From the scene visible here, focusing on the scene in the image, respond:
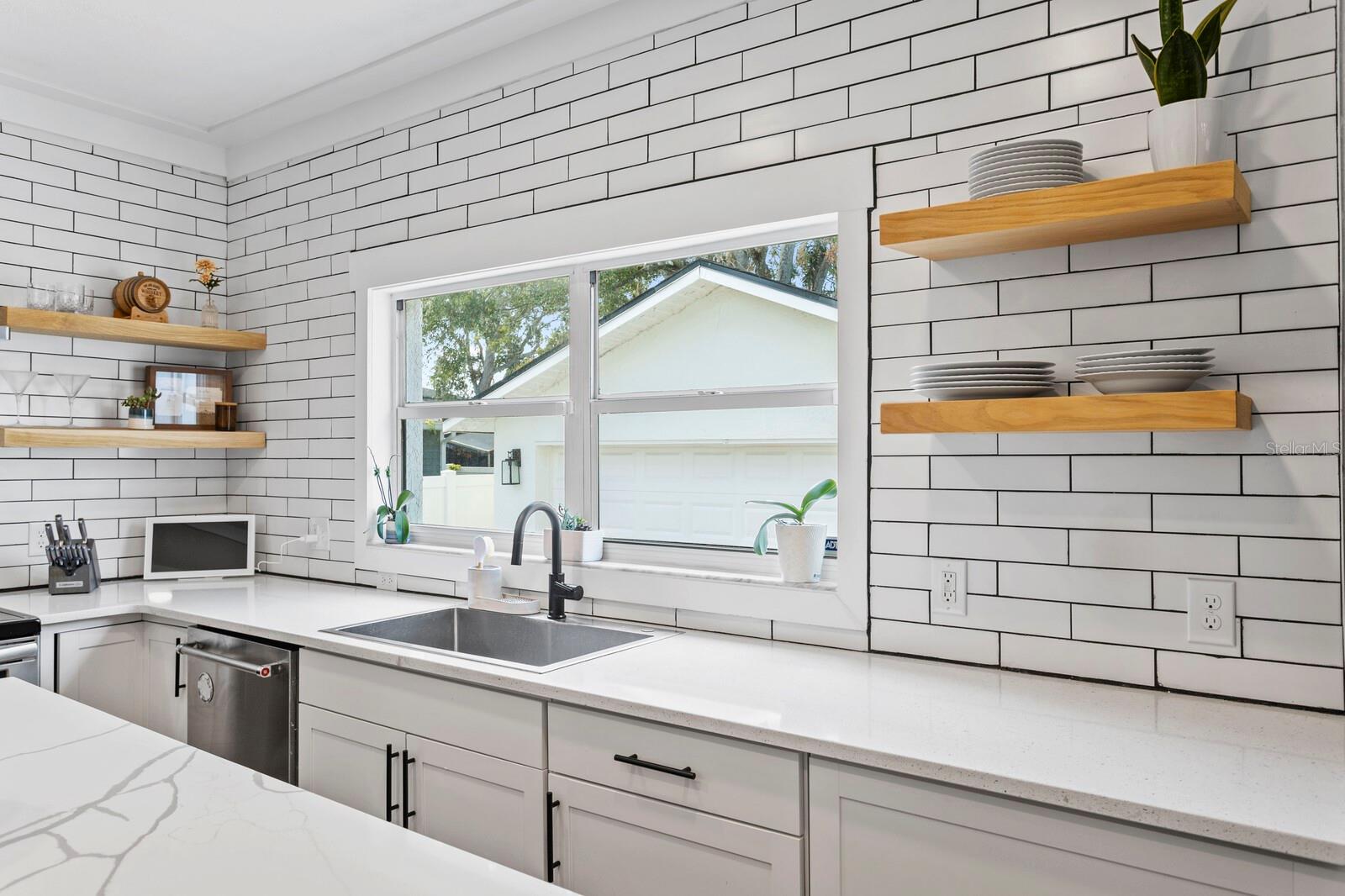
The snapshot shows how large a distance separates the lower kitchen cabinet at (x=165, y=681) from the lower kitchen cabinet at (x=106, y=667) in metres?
0.03

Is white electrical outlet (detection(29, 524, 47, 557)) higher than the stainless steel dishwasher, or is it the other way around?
white electrical outlet (detection(29, 524, 47, 557))

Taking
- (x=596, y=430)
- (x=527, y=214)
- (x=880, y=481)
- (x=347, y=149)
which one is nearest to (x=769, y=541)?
(x=880, y=481)

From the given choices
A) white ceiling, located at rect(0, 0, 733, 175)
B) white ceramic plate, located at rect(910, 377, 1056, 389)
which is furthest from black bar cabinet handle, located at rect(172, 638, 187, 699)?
white ceramic plate, located at rect(910, 377, 1056, 389)

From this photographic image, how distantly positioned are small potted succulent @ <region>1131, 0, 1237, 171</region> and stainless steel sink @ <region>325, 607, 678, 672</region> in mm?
1651

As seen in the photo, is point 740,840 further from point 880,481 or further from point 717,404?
point 717,404

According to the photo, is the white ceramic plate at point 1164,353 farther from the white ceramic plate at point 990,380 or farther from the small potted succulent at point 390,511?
the small potted succulent at point 390,511

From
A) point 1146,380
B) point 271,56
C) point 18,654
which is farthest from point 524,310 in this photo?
point 1146,380

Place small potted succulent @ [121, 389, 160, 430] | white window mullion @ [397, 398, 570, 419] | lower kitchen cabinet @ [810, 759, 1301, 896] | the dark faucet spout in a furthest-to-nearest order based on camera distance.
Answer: small potted succulent @ [121, 389, 160, 430] < white window mullion @ [397, 398, 570, 419] < the dark faucet spout < lower kitchen cabinet @ [810, 759, 1301, 896]

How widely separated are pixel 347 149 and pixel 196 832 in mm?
3037

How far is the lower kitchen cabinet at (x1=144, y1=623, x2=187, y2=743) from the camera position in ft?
9.68

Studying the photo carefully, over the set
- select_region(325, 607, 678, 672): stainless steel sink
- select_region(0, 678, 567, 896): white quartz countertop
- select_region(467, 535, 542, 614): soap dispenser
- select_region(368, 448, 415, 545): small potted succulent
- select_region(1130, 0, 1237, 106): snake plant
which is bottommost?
select_region(325, 607, 678, 672): stainless steel sink

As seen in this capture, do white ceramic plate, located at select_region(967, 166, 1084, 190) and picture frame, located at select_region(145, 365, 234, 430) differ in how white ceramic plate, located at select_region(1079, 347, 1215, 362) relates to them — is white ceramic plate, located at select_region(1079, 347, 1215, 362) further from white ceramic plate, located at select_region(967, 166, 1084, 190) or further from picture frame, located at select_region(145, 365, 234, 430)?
picture frame, located at select_region(145, 365, 234, 430)

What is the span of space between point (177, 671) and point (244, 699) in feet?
1.40

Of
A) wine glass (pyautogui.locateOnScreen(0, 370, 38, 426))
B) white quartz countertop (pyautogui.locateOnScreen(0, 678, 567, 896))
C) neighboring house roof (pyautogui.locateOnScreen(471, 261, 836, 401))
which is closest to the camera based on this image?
white quartz countertop (pyautogui.locateOnScreen(0, 678, 567, 896))
